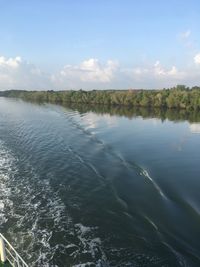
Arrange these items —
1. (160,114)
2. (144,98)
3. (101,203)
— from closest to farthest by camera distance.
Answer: (101,203) < (160,114) < (144,98)

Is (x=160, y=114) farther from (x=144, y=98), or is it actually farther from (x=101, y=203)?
(x=101, y=203)

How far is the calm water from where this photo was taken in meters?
16.4

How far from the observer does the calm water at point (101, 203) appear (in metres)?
16.4

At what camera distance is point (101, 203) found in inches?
877

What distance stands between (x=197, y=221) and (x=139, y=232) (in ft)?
12.9

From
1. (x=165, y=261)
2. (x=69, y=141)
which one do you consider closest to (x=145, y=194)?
(x=165, y=261)

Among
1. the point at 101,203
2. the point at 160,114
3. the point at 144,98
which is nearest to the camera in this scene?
the point at 101,203

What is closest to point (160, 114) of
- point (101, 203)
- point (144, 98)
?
point (144, 98)

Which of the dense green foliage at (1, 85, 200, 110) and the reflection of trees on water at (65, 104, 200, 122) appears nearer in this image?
the reflection of trees on water at (65, 104, 200, 122)

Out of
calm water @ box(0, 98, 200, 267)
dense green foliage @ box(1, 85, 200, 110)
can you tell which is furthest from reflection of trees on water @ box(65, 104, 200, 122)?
calm water @ box(0, 98, 200, 267)

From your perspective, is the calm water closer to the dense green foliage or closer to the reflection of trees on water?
the reflection of trees on water

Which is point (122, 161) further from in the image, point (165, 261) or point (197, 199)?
point (165, 261)

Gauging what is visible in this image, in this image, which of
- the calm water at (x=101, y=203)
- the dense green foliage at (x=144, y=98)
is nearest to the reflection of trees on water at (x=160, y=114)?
the dense green foliage at (x=144, y=98)

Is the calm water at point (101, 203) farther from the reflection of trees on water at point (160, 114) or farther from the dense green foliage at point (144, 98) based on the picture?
the dense green foliage at point (144, 98)
